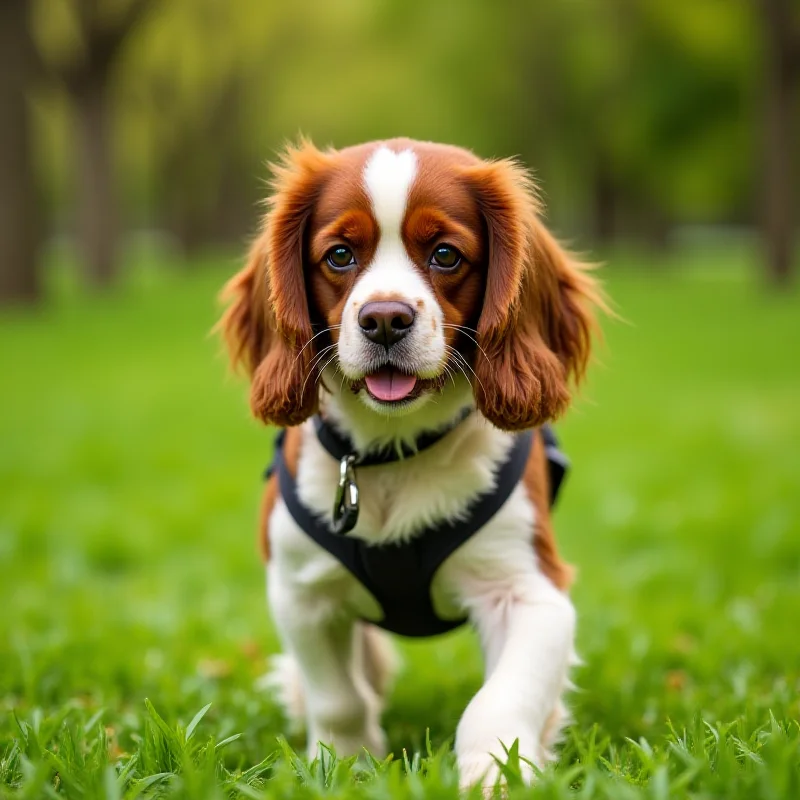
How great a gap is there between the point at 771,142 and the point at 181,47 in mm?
18003

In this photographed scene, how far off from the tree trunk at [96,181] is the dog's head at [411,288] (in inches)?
801

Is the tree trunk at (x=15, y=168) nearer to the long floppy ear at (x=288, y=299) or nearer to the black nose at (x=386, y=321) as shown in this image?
the long floppy ear at (x=288, y=299)

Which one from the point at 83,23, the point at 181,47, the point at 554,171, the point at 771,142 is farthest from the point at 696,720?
the point at 554,171

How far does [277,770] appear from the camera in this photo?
8.96 feet

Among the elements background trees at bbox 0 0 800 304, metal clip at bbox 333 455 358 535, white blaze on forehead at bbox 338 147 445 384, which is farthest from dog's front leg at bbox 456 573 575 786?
background trees at bbox 0 0 800 304

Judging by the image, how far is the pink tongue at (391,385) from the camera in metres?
3.18

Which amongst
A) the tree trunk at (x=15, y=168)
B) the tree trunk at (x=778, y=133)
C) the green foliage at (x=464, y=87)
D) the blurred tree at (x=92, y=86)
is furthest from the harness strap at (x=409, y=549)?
the green foliage at (x=464, y=87)

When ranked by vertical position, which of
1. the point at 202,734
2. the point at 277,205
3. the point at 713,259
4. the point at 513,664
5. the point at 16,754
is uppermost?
the point at 277,205

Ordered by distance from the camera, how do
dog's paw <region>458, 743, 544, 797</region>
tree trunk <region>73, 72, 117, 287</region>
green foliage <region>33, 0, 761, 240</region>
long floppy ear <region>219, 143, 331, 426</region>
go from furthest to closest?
green foliage <region>33, 0, 761, 240</region>
tree trunk <region>73, 72, 117, 287</region>
long floppy ear <region>219, 143, 331, 426</region>
dog's paw <region>458, 743, 544, 797</region>

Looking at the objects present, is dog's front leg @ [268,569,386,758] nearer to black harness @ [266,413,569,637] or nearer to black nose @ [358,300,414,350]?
black harness @ [266,413,569,637]

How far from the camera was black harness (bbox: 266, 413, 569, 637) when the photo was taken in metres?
3.34

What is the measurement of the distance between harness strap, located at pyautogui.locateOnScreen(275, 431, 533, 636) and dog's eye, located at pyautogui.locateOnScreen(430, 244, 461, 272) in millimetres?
648

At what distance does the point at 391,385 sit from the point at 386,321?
0.75 feet

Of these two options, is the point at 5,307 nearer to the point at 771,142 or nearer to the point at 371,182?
the point at 771,142
